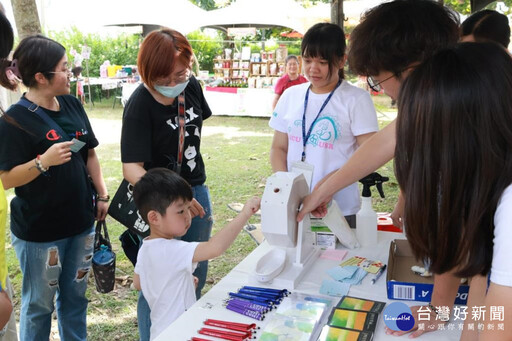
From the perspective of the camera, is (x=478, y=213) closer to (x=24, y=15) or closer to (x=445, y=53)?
(x=445, y=53)

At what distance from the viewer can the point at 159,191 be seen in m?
1.79

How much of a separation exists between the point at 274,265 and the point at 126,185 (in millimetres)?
890

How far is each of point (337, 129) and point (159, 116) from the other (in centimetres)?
84

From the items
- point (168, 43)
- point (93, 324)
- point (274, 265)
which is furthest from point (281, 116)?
point (93, 324)

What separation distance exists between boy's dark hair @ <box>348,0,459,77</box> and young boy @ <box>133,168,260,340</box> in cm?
64

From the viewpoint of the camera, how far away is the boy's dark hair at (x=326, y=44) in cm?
234

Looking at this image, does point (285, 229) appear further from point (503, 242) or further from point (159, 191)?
point (503, 242)

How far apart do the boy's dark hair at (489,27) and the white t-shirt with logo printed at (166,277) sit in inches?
86.8

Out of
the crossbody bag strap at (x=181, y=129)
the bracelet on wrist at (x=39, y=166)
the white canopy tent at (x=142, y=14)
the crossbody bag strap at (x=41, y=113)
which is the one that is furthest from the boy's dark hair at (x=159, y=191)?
the white canopy tent at (x=142, y=14)

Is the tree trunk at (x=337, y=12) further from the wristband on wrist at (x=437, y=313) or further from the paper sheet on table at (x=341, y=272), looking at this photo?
the wristband on wrist at (x=437, y=313)

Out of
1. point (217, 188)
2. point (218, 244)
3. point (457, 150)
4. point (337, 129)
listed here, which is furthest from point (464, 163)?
point (217, 188)

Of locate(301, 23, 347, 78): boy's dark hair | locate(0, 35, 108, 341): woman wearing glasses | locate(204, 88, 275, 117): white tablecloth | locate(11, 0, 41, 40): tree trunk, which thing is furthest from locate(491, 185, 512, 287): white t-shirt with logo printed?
locate(204, 88, 275, 117): white tablecloth

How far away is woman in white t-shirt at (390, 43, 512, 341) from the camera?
926 mm

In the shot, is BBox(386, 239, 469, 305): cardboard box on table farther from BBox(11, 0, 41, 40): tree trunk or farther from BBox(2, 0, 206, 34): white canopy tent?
BBox(2, 0, 206, 34): white canopy tent
